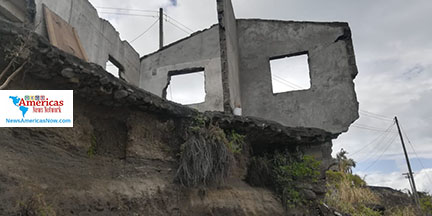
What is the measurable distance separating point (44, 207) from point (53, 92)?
1.51 m

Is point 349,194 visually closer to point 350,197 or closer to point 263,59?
point 350,197

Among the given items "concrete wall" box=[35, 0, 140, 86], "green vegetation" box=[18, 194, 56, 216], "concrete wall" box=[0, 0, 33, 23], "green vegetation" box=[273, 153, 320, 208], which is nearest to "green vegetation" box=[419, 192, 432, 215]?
"green vegetation" box=[273, 153, 320, 208]

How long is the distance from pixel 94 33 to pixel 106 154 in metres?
7.89

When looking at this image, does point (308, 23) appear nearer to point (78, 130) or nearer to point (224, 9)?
point (224, 9)

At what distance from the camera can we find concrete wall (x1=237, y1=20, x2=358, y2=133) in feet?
32.1

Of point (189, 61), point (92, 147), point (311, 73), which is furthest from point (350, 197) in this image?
point (92, 147)

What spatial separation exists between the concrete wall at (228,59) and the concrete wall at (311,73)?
62 centimetres

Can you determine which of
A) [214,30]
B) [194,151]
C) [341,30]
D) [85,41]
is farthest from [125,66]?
[194,151]

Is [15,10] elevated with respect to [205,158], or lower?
elevated

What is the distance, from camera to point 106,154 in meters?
4.80

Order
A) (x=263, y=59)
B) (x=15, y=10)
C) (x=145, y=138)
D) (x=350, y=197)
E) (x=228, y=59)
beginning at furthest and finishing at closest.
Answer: (x=263, y=59)
(x=350, y=197)
(x=228, y=59)
(x=15, y=10)
(x=145, y=138)

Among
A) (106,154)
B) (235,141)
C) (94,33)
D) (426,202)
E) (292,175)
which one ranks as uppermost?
(94,33)

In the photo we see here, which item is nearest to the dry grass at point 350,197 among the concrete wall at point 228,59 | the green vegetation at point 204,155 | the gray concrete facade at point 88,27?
the concrete wall at point 228,59

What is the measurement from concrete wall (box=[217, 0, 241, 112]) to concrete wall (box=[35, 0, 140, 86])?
455 centimetres
